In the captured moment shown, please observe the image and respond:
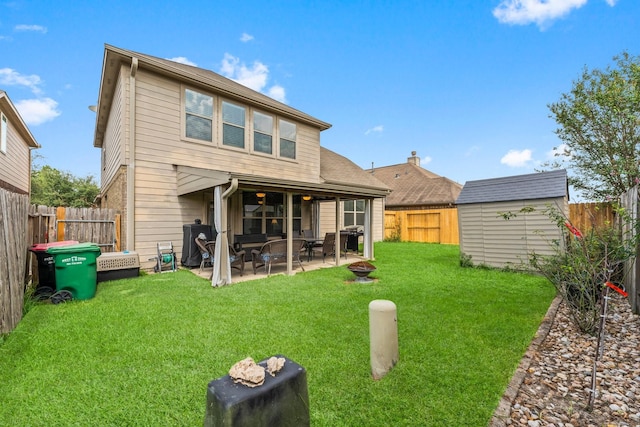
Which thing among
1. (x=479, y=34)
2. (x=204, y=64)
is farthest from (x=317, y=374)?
(x=204, y=64)

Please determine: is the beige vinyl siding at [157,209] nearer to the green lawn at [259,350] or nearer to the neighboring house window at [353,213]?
the green lawn at [259,350]

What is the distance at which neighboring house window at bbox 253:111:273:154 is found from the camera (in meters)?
9.95

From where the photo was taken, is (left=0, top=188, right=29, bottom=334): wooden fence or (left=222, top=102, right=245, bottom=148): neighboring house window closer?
(left=0, top=188, right=29, bottom=334): wooden fence

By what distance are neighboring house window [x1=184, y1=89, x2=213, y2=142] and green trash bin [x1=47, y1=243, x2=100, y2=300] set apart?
457 centimetres

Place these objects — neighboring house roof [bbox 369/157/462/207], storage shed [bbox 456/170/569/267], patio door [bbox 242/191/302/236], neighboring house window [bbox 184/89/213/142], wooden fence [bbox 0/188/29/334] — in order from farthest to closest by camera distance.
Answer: neighboring house roof [bbox 369/157/462/207], patio door [bbox 242/191/302/236], neighboring house window [bbox 184/89/213/142], storage shed [bbox 456/170/569/267], wooden fence [bbox 0/188/29/334]

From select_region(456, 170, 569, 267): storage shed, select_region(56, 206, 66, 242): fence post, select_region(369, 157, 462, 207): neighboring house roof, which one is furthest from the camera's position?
select_region(369, 157, 462, 207): neighboring house roof

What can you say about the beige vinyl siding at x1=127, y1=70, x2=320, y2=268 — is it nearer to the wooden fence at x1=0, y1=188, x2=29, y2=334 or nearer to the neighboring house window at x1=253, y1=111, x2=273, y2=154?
the neighboring house window at x1=253, y1=111, x2=273, y2=154

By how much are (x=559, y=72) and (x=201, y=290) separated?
1312cm

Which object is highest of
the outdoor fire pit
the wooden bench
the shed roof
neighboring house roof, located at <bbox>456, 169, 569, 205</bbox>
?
the shed roof

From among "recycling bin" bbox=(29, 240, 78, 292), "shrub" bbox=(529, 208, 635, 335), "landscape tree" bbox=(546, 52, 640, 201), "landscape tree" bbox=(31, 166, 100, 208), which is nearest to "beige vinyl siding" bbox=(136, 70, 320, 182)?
"recycling bin" bbox=(29, 240, 78, 292)

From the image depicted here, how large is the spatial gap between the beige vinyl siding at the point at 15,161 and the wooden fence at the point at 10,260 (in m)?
7.86

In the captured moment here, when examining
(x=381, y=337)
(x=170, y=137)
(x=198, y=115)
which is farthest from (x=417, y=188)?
(x=381, y=337)

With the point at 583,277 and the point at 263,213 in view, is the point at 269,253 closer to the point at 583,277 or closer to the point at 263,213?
the point at 263,213

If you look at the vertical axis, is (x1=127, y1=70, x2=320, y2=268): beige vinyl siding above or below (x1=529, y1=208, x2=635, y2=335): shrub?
above
